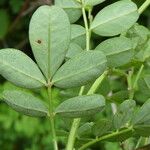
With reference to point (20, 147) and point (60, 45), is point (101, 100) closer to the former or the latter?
point (60, 45)

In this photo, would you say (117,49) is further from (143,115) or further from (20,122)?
(20,122)

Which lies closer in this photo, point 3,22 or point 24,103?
point 24,103

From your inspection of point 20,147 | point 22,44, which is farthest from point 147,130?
point 22,44

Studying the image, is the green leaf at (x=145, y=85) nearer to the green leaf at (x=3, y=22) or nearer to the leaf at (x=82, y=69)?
the leaf at (x=82, y=69)

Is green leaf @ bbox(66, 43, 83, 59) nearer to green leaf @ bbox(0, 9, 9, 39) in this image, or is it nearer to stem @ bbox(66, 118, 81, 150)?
stem @ bbox(66, 118, 81, 150)

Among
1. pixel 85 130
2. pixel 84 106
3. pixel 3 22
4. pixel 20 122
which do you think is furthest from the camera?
pixel 3 22

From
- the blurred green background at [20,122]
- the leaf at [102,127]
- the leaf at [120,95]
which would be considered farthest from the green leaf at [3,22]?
the leaf at [102,127]

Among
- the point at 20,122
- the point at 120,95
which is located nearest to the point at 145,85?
the point at 120,95
